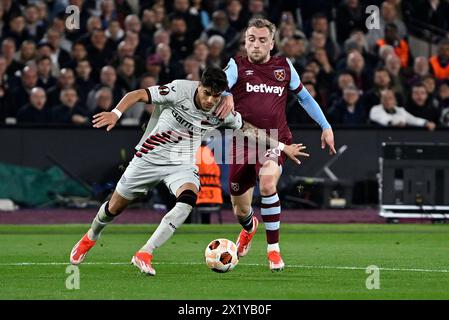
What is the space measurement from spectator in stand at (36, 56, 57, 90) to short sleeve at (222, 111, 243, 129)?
11.1 metres

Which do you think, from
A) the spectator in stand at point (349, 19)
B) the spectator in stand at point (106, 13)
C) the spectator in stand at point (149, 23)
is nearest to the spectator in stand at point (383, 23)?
the spectator in stand at point (349, 19)

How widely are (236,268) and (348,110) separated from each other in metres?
11.0

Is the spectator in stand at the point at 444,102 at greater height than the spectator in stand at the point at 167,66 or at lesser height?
lesser

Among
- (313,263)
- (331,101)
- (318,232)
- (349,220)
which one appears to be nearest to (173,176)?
(313,263)

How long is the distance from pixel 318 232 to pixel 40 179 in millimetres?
6029

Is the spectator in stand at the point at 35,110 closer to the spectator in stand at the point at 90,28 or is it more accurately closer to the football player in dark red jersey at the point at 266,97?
the spectator in stand at the point at 90,28

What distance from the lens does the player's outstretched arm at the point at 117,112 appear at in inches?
460

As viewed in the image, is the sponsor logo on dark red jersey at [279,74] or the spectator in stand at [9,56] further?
the spectator in stand at [9,56]

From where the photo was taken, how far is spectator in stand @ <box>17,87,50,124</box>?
2311 cm

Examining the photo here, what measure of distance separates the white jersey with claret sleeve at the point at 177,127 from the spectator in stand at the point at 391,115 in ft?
36.7

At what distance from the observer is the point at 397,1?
1045 inches

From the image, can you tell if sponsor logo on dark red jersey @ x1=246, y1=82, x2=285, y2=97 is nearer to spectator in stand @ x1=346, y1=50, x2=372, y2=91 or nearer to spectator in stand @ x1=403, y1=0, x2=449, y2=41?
spectator in stand @ x1=346, y1=50, x2=372, y2=91

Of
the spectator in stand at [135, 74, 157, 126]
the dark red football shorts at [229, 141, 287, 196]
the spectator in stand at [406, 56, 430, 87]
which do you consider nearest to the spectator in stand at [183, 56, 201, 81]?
the spectator in stand at [135, 74, 157, 126]
